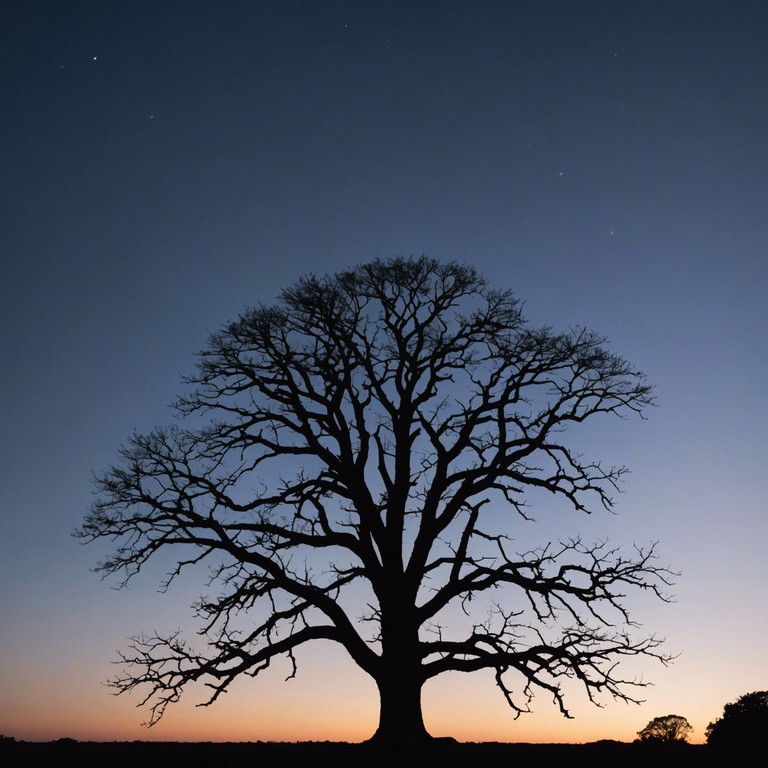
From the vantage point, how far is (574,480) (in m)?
17.1

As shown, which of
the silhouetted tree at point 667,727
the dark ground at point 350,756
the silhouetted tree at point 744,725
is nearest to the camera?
the dark ground at point 350,756

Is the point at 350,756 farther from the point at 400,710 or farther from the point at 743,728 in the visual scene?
the point at 743,728

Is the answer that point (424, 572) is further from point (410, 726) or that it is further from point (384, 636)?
point (410, 726)

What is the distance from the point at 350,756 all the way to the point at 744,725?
740 centimetres

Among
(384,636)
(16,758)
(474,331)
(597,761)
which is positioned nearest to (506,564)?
(384,636)

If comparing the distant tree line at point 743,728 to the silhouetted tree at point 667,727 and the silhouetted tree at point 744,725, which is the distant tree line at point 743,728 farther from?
the silhouetted tree at point 667,727

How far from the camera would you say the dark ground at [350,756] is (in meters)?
13.9

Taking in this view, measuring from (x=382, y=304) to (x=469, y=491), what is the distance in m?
4.71

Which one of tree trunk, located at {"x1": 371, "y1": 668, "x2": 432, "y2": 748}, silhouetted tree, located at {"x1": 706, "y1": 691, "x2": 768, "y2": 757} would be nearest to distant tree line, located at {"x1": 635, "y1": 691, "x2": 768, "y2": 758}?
silhouetted tree, located at {"x1": 706, "y1": 691, "x2": 768, "y2": 757}

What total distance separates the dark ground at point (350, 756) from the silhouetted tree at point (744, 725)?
0.36 metres

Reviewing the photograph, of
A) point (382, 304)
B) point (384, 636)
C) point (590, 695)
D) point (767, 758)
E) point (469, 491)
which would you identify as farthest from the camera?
point (382, 304)

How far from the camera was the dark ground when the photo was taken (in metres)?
13.9

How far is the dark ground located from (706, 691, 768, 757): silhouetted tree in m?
0.36

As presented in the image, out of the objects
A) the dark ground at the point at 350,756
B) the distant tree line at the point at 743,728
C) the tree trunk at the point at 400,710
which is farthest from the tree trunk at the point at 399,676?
the distant tree line at the point at 743,728
